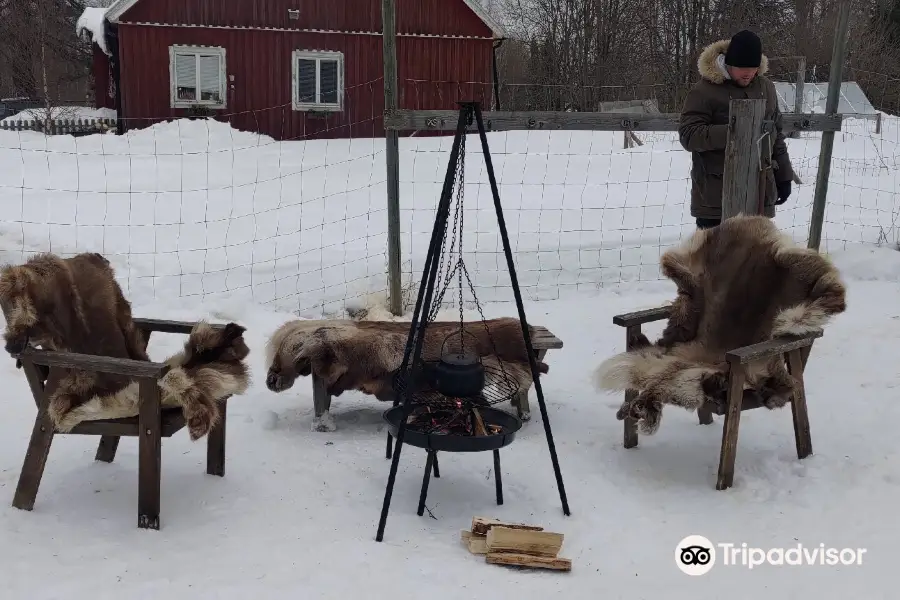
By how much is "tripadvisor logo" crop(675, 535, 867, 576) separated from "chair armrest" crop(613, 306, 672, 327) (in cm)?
134

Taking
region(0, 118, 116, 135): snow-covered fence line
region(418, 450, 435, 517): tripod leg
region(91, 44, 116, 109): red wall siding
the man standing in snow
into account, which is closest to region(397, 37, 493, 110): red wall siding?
region(0, 118, 116, 135): snow-covered fence line

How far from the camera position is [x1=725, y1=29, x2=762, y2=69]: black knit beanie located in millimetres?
5328

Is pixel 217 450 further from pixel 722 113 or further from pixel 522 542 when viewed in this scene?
pixel 722 113

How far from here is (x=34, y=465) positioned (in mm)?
3518

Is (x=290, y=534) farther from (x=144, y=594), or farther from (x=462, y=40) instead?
(x=462, y=40)

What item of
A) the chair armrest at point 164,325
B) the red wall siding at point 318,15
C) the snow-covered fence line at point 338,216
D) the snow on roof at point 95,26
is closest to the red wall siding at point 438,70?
the red wall siding at point 318,15

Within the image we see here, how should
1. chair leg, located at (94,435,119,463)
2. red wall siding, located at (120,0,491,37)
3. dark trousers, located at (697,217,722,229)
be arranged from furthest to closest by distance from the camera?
red wall siding, located at (120,0,491,37), dark trousers, located at (697,217,722,229), chair leg, located at (94,435,119,463)

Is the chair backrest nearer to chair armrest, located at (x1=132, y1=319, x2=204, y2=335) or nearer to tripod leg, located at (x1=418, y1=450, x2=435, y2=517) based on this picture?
tripod leg, located at (x1=418, y1=450, x2=435, y2=517)

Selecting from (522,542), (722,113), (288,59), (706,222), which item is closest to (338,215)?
(706,222)

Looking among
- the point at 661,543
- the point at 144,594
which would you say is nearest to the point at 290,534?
the point at 144,594

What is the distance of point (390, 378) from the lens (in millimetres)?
4586

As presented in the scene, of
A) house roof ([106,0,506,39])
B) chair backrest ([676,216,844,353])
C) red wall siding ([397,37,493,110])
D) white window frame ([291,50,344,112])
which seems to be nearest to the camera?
chair backrest ([676,216,844,353])

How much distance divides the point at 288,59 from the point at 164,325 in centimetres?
1456

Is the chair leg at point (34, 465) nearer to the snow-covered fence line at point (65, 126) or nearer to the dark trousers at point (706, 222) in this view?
the dark trousers at point (706, 222)
